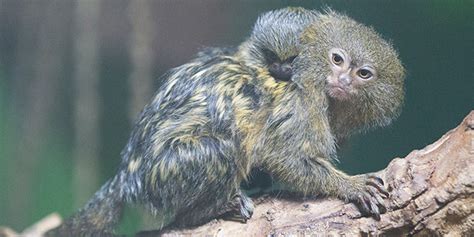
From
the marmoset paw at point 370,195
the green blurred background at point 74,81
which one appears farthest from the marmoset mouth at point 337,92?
the green blurred background at point 74,81

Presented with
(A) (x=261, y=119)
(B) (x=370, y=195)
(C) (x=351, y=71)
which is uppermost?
(C) (x=351, y=71)

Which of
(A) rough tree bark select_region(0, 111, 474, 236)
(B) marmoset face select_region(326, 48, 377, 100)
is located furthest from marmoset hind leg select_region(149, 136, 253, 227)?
(B) marmoset face select_region(326, 48, 377, 100)

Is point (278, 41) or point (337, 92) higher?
point (278, 41)

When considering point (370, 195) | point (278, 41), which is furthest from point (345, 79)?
point (370, 195)

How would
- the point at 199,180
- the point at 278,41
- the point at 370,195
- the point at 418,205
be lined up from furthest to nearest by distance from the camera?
the point at 278,41
the point at 199,180
the point at 370,195
the point at 418,205

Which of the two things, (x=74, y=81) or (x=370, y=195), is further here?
(x=74, y=81)

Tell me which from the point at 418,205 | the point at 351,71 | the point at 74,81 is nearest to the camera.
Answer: the point at 418,205

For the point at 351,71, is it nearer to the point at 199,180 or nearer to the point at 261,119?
the point at 261,119

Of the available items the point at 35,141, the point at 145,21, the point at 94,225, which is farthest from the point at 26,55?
the point at 94,225
